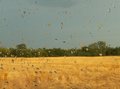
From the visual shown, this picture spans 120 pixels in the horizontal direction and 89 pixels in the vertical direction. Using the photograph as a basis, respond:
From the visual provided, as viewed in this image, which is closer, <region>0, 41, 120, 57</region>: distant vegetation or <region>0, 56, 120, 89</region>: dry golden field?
<region>0, 56, 120, 89</region>: dry golden field

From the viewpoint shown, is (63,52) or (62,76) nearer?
(62,76)

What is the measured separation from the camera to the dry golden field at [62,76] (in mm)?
20094

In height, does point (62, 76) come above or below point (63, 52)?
below

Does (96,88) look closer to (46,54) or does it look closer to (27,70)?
(27,70)

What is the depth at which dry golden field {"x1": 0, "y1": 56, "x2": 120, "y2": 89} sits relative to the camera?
20.1 metres

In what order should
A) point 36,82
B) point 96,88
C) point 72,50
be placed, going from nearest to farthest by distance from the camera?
point 96,88, point 36,82, point 72,50

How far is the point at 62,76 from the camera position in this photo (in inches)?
837

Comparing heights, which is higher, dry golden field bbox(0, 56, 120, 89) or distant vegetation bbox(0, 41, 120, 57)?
distant vegetation bbox(0, 41, 120, 57)

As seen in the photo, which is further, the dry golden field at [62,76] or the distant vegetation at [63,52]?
the distant vegetation at [63,52]

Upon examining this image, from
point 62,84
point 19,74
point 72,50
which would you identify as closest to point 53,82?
point 62,84

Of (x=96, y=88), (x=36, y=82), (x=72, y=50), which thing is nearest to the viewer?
(x=96, y=88)

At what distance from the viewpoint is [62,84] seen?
20.1m

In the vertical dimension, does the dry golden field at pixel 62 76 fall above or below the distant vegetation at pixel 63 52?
below

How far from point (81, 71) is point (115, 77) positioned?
1.96m
